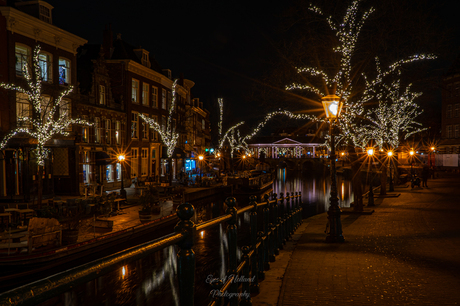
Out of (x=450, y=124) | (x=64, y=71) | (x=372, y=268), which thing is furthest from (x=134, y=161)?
(x=450, y=124)

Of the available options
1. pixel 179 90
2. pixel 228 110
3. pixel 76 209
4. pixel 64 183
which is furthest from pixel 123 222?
pixel 228 110

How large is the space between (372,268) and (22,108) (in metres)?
21.6

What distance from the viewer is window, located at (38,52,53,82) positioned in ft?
75.8

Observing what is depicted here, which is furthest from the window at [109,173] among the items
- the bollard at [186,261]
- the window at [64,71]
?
the bollard at [186,261]

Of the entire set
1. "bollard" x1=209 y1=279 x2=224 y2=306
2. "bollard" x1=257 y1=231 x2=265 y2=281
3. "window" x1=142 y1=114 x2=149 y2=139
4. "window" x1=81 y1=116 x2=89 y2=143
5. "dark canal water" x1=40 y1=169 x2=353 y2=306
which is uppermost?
"window" x1=142 y1=114 x2=149 y2=139

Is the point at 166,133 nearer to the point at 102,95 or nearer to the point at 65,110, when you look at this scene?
the point at 102,95

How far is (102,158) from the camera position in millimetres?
28141

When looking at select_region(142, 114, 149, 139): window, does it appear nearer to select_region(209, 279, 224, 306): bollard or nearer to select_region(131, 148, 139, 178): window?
select_region(131, 148, 139, 178): window

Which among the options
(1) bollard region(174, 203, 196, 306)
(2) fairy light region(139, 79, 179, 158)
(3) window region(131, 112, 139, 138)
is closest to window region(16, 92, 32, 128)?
(3) window region(131, 112, 139, 138)

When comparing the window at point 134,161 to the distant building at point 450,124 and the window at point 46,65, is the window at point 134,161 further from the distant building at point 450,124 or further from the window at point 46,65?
the distant building at point 450,124

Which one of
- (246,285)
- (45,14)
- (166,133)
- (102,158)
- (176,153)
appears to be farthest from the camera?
(166,133)

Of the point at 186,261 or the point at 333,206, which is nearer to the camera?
the point at 186,261

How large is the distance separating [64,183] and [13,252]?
14858mm

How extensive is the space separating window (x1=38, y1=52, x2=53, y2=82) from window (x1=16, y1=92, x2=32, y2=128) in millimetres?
1968
